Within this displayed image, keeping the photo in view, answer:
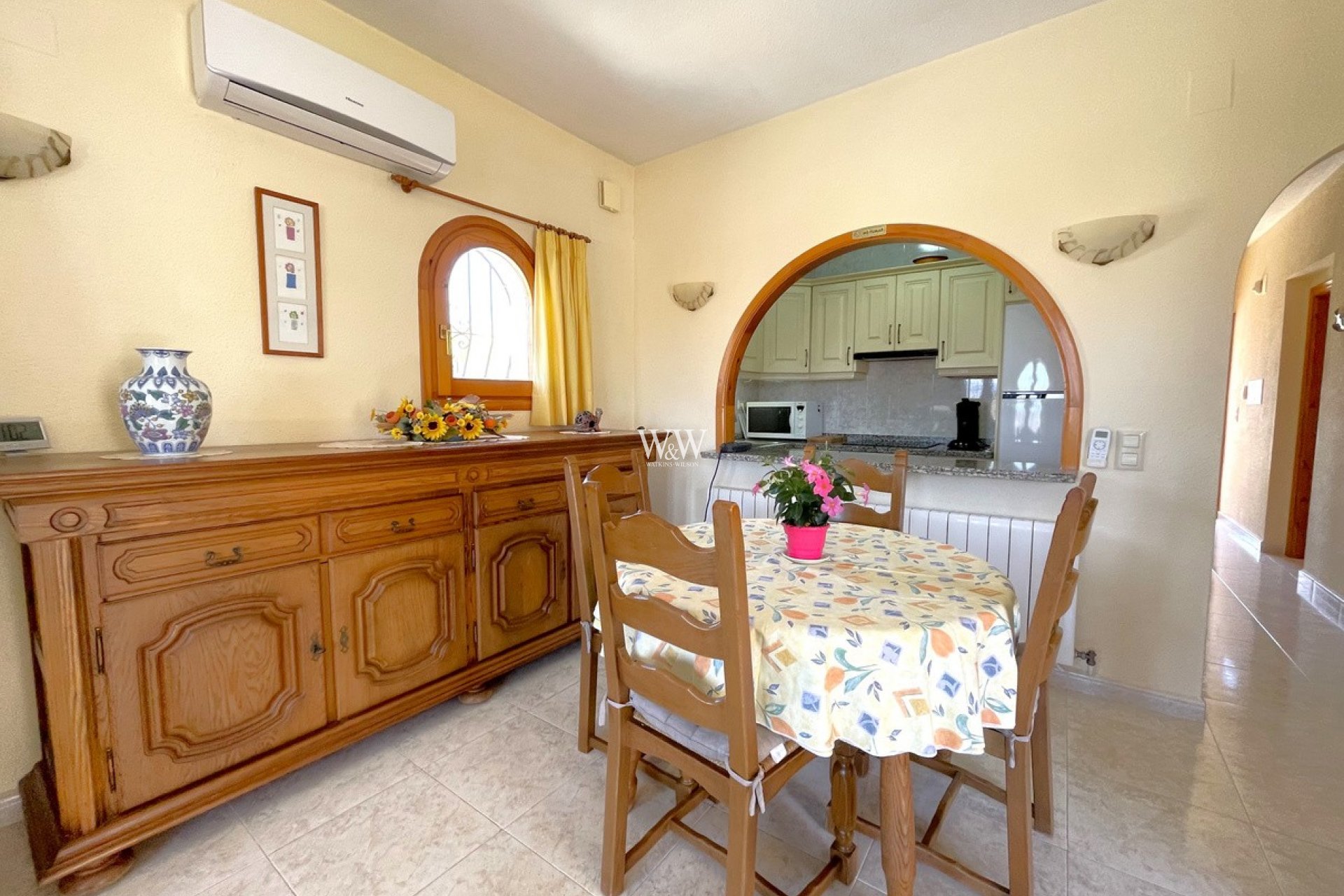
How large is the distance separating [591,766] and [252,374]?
6.16 feet

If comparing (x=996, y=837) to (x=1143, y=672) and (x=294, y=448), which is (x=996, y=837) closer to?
(x=1143, y=672)

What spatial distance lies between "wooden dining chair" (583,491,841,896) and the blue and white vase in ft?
4.09

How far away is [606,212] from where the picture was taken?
340cm

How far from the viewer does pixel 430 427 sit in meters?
2.09

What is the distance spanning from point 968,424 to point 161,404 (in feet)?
14.5

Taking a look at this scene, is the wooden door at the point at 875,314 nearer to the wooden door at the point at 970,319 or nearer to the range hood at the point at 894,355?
the range hood at the point at 894,355

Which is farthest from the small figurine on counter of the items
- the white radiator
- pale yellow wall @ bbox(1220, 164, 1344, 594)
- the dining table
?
pale yellow wall @ bbox(1220, 164, 1344, 594)

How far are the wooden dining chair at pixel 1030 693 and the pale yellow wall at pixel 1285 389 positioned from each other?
3.33 m

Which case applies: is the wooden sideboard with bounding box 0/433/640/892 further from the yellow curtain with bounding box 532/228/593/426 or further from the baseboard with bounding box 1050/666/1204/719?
the baseboard with bounding box 1050/666/1204/719

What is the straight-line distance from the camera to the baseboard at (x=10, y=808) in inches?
60.9

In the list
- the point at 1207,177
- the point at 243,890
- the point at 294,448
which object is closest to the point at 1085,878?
the point at 243,890

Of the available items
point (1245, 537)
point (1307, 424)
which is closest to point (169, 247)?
point (1307, 424)

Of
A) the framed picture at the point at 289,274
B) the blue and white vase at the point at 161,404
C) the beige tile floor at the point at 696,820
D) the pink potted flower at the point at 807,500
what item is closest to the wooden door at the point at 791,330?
the beige tile floor at the point at 696,820

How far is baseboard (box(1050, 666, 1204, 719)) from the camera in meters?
2.10
